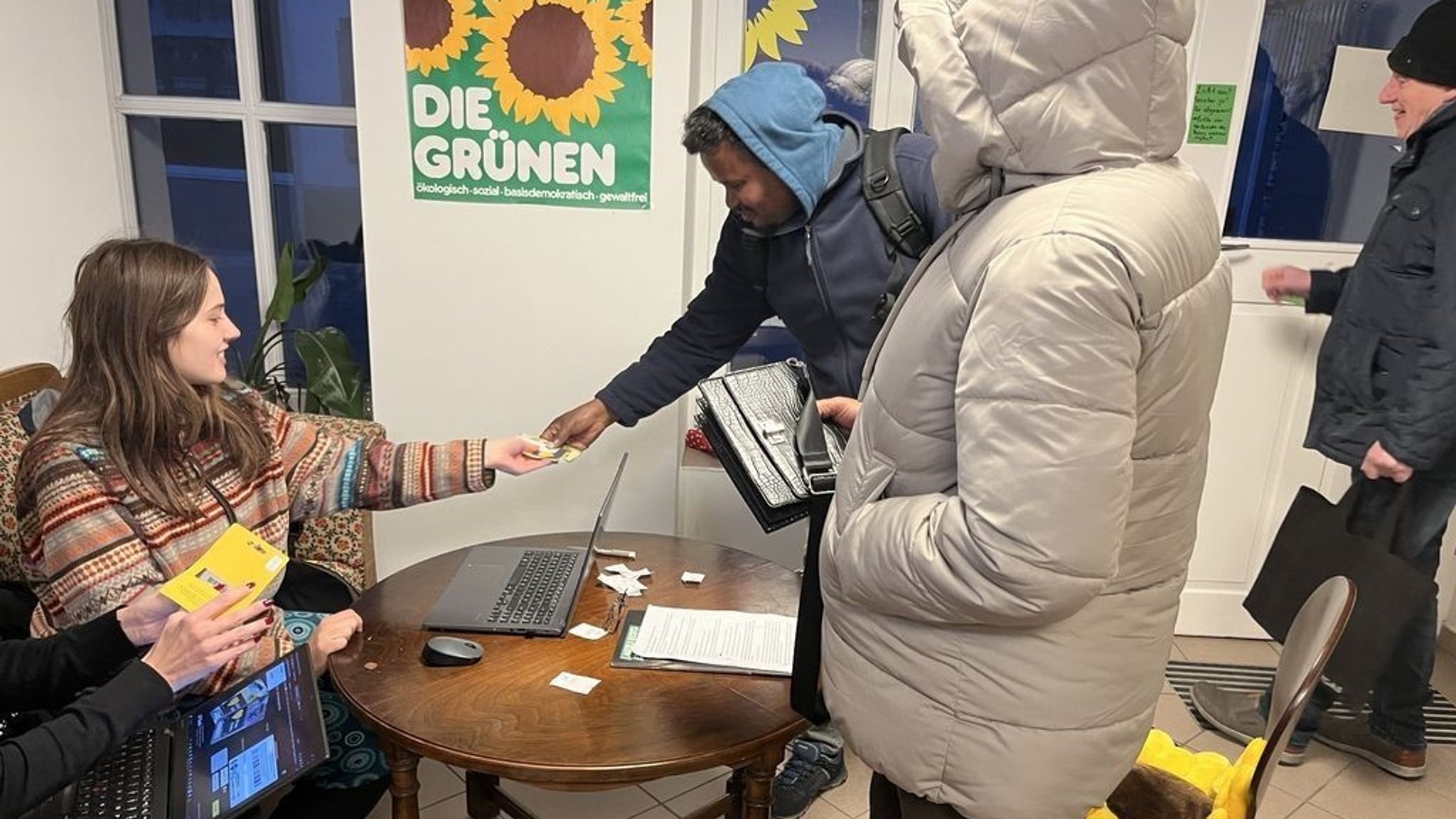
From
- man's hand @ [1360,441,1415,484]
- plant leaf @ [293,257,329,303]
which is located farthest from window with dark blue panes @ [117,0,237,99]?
man's hand @ [1360,441,1415,484]

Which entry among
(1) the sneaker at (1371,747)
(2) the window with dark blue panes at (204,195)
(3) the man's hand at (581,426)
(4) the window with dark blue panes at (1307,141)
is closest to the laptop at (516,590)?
(3) the man's hand at (581,426)

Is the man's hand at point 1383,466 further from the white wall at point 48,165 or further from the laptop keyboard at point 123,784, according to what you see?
the white wall at point 48,165

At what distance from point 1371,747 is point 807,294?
6.00ft

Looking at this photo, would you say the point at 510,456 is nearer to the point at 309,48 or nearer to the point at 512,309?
the point at 512,309

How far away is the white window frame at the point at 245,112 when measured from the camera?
2.74 m

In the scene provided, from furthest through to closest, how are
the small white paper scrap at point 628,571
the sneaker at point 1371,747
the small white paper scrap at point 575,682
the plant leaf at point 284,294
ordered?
the plant leaf at point 284,294, the sneaker at point 1371,747, the small white paper scrap at point 628,571, the small white paper scrap at point 575,682

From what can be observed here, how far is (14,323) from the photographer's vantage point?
2453 mm

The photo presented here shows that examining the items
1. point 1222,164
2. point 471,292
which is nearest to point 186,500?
point 471,292

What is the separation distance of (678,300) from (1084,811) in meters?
1.55

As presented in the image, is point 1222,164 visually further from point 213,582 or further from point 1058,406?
point 213,582

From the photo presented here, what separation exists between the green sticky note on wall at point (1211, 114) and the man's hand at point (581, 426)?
1712mm

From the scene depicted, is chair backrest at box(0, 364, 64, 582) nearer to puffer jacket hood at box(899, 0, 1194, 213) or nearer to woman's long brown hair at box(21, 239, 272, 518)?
woman's long brown hair at box(21, 239, 272, 518)

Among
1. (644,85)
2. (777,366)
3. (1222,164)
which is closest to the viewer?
(777,366)

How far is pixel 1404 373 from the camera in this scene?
2129 mm
